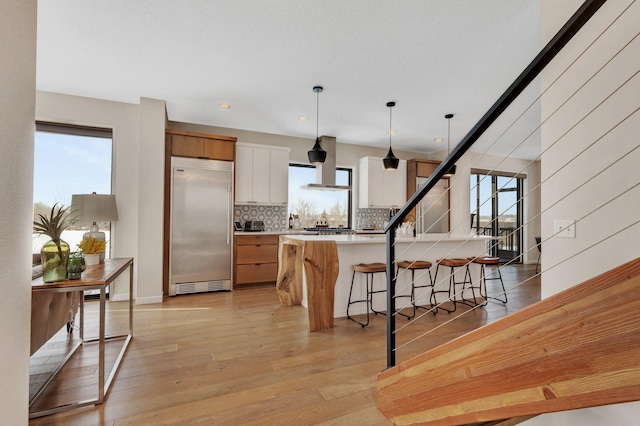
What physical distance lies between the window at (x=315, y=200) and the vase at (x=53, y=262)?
4462 millimetres

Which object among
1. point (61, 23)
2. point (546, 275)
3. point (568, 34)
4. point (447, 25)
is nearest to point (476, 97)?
point (447, 25)

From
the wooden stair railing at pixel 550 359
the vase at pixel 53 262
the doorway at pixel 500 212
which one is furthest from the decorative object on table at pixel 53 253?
the doorway at pixel 500 212

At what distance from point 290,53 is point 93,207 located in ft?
9.62

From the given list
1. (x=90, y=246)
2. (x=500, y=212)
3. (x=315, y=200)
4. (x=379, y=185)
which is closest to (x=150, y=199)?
(x=90, y=246)

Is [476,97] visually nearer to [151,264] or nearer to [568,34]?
[568,34]

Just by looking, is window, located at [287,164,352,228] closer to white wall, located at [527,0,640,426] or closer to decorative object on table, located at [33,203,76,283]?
decorative object on table, located at [33,203,76,283]

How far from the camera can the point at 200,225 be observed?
4820 millimetres

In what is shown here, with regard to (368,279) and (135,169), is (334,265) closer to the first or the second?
(368,279)

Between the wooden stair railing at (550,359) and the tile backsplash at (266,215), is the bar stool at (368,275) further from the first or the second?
the tile backsplash at (266,215)

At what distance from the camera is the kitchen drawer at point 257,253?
5.14 metres

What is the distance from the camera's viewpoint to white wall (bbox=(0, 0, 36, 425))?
1.18 metres

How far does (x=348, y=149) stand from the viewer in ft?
22.1

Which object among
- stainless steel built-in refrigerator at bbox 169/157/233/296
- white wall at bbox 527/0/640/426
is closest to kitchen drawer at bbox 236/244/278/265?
stainless steel built-in refrigerator at bbox 169/157/233/296

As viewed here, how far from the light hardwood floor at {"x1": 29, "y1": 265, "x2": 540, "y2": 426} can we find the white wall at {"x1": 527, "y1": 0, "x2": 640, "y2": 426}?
0.65m
